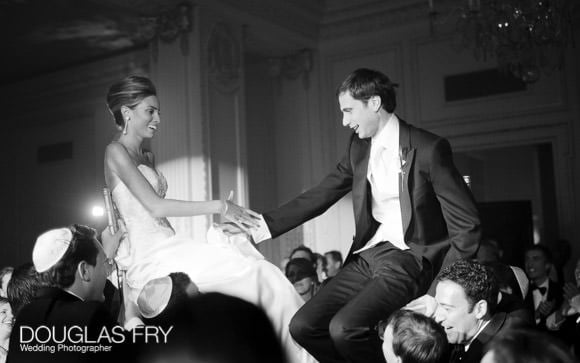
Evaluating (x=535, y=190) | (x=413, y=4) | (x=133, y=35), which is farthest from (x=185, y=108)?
(x=535, y=190)

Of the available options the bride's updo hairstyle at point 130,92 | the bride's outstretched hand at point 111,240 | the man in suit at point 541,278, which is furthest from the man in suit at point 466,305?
the man in suit at point 541,278

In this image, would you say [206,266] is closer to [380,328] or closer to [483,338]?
[380,328]

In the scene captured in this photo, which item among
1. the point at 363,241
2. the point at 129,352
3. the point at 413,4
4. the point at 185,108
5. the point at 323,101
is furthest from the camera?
the point at 323,101

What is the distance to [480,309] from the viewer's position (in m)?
2.79

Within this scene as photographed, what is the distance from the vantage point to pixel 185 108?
7.41 meters

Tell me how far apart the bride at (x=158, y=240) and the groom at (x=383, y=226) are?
0.53 feet

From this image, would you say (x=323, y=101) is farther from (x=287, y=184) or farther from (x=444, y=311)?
(x=444, y=311)

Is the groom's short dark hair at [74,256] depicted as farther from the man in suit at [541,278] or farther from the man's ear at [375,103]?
the man in suit at [541,278]

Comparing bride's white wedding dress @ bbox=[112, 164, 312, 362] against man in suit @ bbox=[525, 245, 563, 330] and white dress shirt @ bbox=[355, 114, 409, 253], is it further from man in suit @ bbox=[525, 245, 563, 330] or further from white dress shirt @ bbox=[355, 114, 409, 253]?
man in suit @ bbox=[525, 245, 563, 330]

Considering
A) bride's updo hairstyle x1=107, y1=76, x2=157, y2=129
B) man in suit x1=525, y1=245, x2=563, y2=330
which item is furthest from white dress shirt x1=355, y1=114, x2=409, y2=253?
man in suit x1=525, y1=245, x2=563, y2=330

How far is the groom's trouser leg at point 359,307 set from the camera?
2805 mm

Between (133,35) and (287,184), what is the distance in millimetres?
2797

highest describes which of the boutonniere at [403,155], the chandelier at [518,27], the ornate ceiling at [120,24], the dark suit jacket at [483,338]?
the ornate ceiling at [120,24]

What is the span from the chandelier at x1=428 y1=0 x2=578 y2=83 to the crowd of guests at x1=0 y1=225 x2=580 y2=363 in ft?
Answer: 10.8
